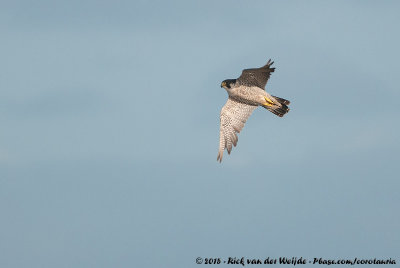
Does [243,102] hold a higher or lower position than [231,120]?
higher

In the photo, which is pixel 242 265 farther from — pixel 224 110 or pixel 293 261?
pixel 224 110

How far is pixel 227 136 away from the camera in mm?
25797

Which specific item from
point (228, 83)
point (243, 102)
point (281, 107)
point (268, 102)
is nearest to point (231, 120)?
point (243, 102)

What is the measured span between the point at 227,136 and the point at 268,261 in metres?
4.74

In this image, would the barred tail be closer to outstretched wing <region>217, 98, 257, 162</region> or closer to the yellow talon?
the yellow talon

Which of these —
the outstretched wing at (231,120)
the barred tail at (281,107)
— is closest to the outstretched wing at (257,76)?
the barred tail at (281,107)

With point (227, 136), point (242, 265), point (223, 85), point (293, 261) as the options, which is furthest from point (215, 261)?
point (223, 85)

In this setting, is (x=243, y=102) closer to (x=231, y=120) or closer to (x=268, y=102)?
(x=231, y=120)

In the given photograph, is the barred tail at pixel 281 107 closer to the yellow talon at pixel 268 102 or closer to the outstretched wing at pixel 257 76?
the yellow talon at pixel 268 102

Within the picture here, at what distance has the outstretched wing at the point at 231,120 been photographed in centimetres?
2569

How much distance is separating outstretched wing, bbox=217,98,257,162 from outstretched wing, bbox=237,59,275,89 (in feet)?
5.52

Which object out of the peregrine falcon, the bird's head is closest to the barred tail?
the peregrine falcon

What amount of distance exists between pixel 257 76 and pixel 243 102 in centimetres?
195

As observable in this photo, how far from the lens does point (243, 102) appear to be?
82.9 feet
